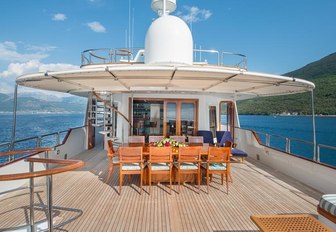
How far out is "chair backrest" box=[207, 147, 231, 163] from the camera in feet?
14.4

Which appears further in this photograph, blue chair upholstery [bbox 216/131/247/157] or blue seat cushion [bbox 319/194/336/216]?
blue chair upholstery [bbox 216/131/247/157]

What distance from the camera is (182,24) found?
6.53 m

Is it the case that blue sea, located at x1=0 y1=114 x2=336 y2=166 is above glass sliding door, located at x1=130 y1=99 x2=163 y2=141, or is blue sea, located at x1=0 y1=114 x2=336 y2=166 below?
below

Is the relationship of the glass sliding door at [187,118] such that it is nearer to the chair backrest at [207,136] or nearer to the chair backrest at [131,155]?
the chair backrest at [207,136]

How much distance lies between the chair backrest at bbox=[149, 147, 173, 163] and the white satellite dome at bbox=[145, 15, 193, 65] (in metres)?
2.76

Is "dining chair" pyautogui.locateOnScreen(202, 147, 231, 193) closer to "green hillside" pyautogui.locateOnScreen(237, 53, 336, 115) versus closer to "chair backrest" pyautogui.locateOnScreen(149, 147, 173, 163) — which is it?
"chair backrest" pyautogui.locateOnScreen(149, 147, 173, 163)

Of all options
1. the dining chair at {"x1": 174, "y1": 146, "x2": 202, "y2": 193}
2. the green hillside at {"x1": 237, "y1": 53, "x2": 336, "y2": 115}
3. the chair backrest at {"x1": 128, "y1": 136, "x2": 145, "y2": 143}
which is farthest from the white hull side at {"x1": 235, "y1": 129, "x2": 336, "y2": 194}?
the green hillside at {"x1": 237, "y1": 53, "x2": 336, "y2": 115}

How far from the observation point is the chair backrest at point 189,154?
4.36 meters

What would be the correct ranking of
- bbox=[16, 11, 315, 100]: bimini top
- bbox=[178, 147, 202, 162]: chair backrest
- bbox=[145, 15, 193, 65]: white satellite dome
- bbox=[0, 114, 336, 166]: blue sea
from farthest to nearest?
bbox=[0, 114, 336, 166]: blue sea
bbox=[145, 15, 193, 65]: white satellite dome
bbox=[178, 147, 202, 162]: chair backrest
bbox=[16, 11, 315, 100]: bimini top

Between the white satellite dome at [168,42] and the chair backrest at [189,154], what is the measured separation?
2.77 metres

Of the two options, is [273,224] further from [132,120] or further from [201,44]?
[201,44]

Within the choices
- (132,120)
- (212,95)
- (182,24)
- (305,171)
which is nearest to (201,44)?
(212,95)

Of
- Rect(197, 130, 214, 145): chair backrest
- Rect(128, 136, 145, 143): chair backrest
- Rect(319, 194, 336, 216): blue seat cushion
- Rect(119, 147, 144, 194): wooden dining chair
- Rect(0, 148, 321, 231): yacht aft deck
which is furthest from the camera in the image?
Rect(197, 130, 214, 145): chair backrest

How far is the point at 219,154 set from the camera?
4.44 m
